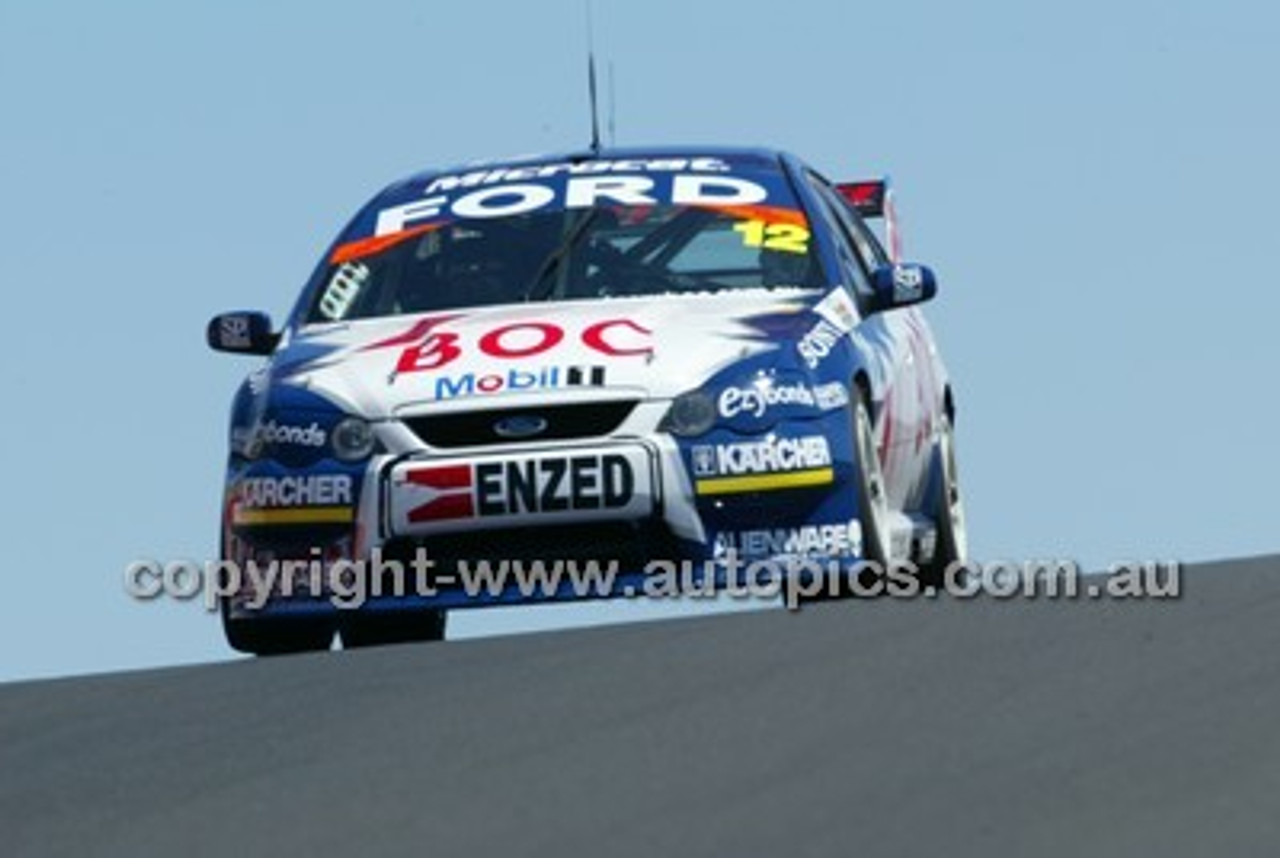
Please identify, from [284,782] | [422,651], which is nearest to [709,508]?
[422,651]

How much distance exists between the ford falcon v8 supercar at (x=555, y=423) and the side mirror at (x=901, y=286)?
0.46 ft

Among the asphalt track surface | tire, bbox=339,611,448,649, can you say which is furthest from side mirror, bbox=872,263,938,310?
the asphalt track surface

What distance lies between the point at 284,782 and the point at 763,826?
1.13 metres

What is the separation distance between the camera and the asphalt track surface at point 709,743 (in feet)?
20.9

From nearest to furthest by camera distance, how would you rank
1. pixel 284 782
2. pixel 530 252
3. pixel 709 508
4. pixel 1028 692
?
pixel 284 782 < pixel 1028 692 < pixel 709 508 < pixel 530 252

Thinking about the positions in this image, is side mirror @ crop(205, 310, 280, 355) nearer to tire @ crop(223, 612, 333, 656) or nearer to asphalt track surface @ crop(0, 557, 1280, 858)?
tire @ crop(223, 612, 333, 656)

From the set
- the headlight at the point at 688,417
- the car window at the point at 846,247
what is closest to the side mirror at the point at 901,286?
the car window at the point at 846,247

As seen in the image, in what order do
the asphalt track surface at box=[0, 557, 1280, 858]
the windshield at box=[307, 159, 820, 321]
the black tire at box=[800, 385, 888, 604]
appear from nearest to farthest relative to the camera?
the asphalt track surface at box=[0, 557, 1280, 858], the black tire at box=[800, 385, 888, 604], the windshield at box=[307, 159, 820, 321]

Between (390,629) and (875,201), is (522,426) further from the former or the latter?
(875,201)

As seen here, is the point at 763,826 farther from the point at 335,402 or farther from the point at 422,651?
the point at 335,402

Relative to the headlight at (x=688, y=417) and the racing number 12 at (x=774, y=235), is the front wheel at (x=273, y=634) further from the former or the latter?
the racing number 12 at (x=774, y=235)

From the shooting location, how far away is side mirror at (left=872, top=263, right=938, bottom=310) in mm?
12500

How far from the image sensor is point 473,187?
1276 cm

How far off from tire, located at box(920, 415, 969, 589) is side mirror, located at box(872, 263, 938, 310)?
3.48 feet
